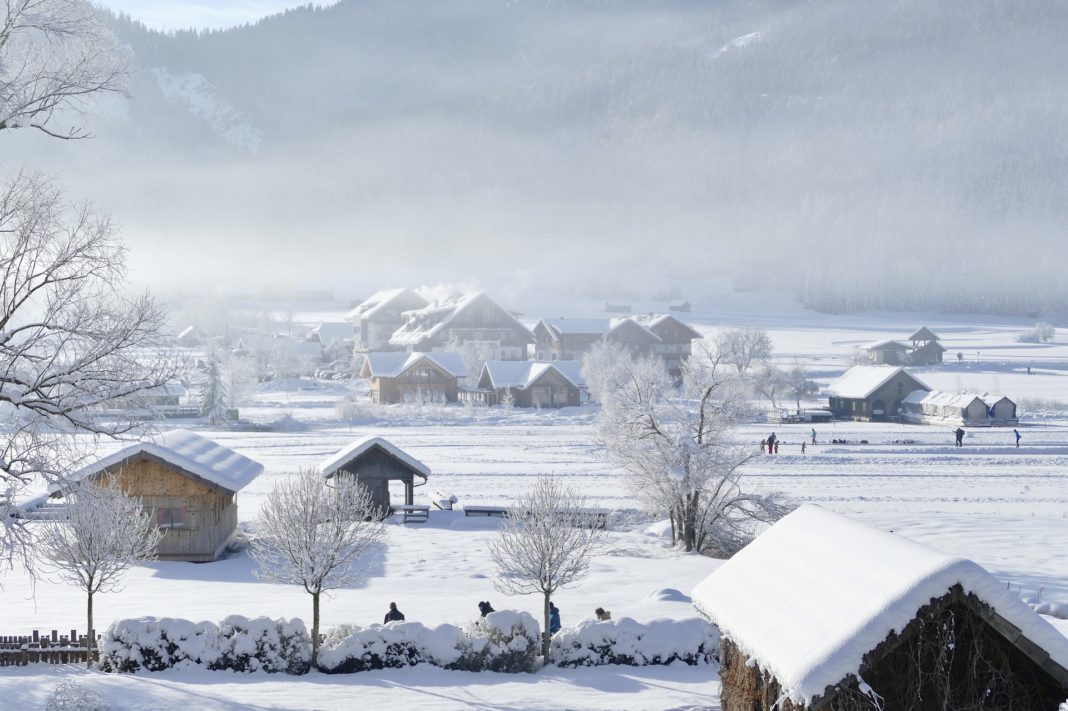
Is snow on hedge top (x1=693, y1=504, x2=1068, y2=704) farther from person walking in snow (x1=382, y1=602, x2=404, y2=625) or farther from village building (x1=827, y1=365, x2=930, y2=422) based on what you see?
village building (x1=827, y1=365, x2=930, y2=422)

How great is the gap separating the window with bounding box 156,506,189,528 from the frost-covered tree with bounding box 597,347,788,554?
15.1m

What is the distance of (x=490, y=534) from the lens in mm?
34375

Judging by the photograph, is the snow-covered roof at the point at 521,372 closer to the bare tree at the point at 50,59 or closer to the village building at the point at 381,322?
the village building at the point at 381,322

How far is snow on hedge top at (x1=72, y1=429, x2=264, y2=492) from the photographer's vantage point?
2845 cm

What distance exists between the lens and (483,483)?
149 feet

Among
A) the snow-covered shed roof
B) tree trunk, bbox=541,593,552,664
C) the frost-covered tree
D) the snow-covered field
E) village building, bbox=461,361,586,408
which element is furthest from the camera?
village building, bbox=461,361,586,408

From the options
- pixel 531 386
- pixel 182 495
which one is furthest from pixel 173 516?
pixel 531 386

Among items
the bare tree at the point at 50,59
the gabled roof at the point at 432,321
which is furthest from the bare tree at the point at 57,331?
the gabled roof at the point at 432,321

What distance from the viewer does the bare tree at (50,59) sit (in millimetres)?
12359

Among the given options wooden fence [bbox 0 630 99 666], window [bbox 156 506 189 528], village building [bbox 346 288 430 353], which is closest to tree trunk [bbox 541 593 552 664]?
wooden fence [bbox 0 630 99 666]

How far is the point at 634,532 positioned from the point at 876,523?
8.66 meters

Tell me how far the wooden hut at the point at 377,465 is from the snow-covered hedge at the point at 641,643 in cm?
1798

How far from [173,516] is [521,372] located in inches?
2376

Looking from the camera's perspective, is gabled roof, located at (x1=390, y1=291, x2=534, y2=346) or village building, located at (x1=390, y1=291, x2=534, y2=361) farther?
gabled roof, located at (x1=390, y1=291, x2=534, y2=346)
